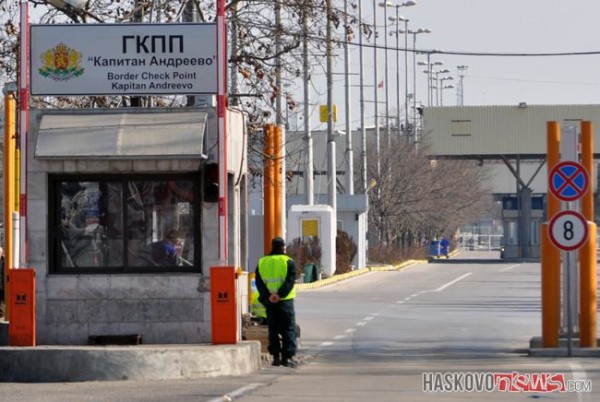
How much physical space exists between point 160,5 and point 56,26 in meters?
5.06

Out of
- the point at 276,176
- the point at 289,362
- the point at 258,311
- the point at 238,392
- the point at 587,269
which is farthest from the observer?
the point at 276,176

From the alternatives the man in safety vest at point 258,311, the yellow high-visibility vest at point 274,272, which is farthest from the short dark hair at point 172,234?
the man in safety vest at point 258,311

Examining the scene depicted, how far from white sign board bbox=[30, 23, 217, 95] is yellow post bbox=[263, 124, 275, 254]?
7308 mm

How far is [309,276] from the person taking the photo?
46.7 metres

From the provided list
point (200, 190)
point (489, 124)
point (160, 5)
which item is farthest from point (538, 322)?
point (489, 124)

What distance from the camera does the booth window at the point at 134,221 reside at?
59.7 feet

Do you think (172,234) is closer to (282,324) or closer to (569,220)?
(282,324)

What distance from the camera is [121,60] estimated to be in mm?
18094

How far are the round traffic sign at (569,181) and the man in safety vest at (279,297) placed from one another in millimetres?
4290

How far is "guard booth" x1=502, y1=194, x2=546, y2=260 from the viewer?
258 ft

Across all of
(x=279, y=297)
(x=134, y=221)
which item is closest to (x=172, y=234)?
(x=134, y=221)

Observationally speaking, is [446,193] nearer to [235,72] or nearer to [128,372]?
[235,72]

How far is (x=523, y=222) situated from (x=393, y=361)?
5810 centimetres

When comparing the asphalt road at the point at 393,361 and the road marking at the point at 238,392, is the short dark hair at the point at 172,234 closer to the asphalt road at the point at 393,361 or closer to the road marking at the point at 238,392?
the asphalt road at the point at 393,361
